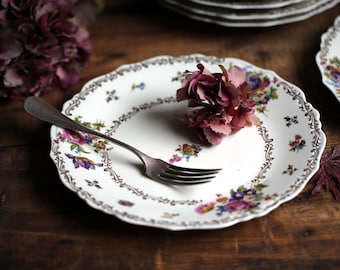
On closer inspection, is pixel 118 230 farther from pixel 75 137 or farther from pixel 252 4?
pixel 252 4

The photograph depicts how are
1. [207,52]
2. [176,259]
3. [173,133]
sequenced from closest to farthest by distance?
1. [176,259]
2. [173,133]
3. [207,52]

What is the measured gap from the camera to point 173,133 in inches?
30.8

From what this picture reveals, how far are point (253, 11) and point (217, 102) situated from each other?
0.76ft

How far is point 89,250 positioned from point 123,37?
1.40ft

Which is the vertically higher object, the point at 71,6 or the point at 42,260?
the point at 71,6

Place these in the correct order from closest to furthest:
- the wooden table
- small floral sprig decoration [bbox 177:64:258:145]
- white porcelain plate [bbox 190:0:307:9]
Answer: the wooden table, small floral sprig decoration [bbox 177:64:258:145], white porcelain plate [bbox 190:0:307:9]

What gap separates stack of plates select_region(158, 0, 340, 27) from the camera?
0.89m

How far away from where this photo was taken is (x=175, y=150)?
2.48ft

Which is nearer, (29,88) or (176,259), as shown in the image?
(176,259)

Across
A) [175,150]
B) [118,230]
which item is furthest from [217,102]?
[118,230]

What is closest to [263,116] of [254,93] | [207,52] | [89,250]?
[254,93]

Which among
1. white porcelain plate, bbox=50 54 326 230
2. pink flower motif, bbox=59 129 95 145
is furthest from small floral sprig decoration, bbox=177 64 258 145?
pink flower motif, bbox=59 129 95 145

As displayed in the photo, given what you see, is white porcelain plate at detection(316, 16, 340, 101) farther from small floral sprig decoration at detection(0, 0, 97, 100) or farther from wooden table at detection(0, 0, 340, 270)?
small floral sprig decoration at detection(0, 0, 97, 100)

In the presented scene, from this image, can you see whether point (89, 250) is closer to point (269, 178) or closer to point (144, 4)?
point (269, 178)
